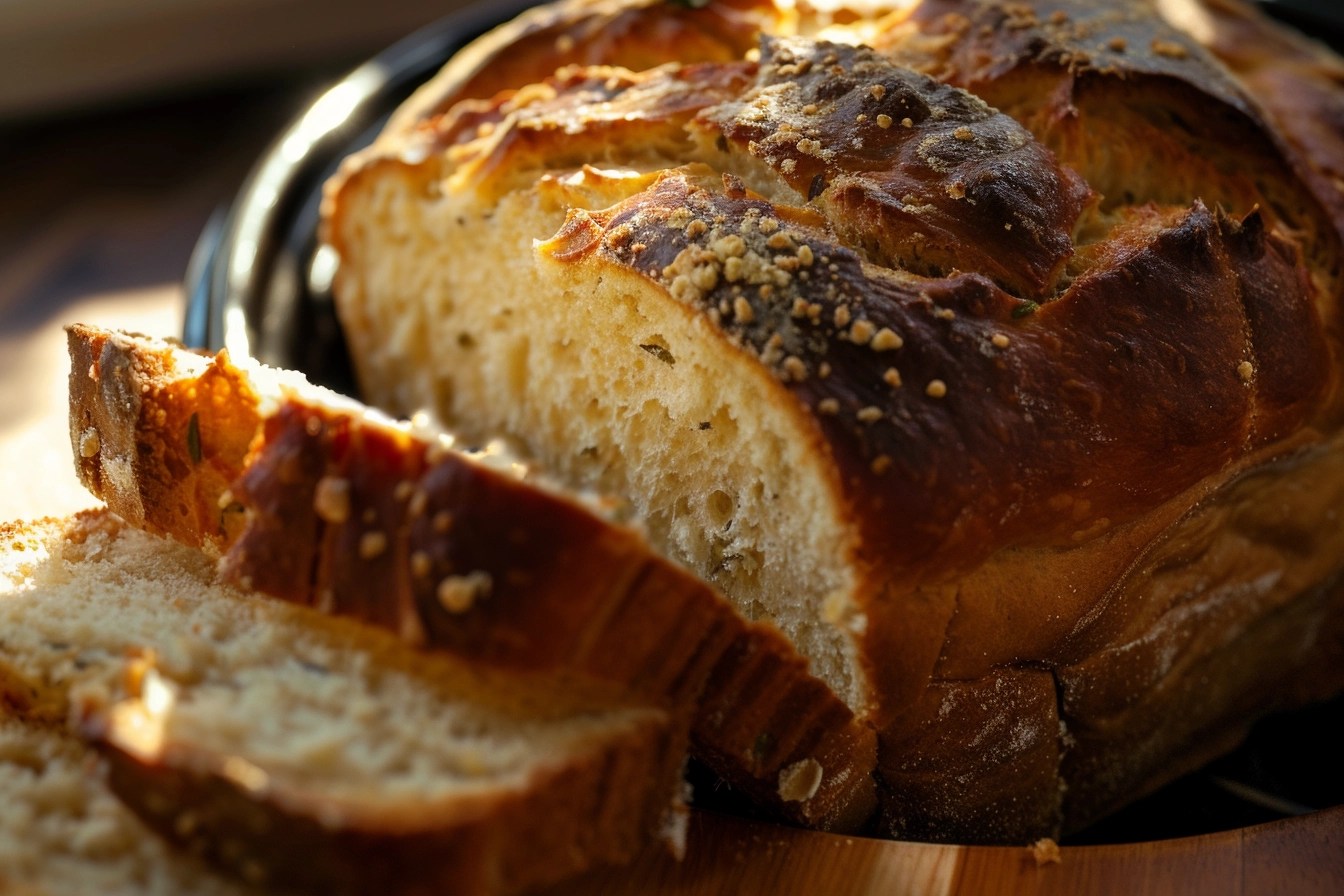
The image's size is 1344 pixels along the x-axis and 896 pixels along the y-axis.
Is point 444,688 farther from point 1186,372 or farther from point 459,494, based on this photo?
point 1186,372

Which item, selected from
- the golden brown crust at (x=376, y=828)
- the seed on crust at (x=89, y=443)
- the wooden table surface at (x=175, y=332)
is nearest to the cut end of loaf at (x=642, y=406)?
the wooden table surface at (x=175, y=332)

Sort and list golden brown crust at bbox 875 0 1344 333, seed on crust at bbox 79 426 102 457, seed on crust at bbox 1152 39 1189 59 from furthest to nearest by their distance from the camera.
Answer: seed on crust at bbox 1152 39 1189 59, golden brown crust at bbox 875 0 1344 333, seed on crust at bbox 79 426 102 457

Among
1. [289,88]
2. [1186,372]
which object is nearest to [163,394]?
[1186,372]

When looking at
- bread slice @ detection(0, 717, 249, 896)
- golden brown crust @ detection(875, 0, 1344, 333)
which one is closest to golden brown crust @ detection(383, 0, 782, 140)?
golden brown crust @ detection(875, 0, 1344, 333)

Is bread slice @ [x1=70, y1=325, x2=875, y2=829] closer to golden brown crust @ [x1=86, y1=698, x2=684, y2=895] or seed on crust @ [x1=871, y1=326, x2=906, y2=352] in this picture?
golden brown crust @ [x1=86, y1=698, x2=684, y2=895]

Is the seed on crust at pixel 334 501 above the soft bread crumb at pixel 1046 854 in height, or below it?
above

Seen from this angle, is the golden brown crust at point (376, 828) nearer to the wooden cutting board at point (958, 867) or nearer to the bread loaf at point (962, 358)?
the wooden cutting board at point (958, 867)
